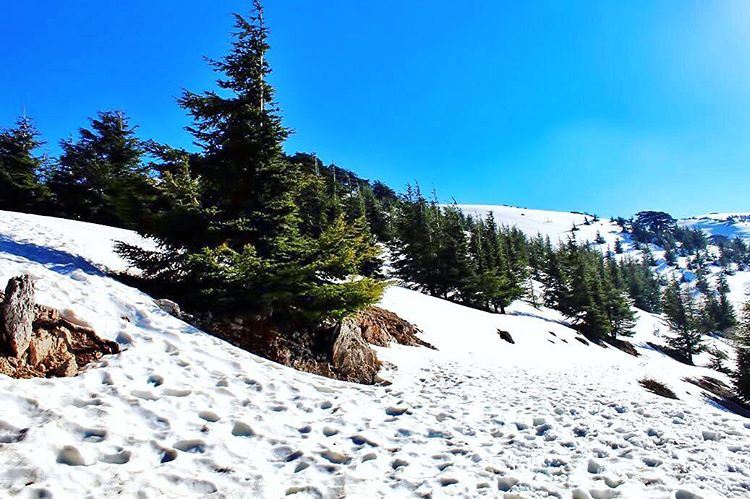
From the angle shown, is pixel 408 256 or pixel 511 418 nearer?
pixel 511 418

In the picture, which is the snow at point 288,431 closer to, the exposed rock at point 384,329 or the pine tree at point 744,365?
the exposed rock at point 384,329

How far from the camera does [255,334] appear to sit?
8.78 m

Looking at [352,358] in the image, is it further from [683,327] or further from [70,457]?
[683,327]

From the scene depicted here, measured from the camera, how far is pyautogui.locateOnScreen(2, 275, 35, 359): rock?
4.90 metres

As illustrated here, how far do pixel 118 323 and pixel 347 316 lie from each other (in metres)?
5.11

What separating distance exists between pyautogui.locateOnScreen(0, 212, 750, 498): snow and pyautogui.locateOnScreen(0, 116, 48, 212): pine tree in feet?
63.0

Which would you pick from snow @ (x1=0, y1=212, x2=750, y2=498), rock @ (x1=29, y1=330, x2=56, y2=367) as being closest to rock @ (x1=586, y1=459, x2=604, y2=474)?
snow @ (x1=0, y1=212, x2=750, y2=498)

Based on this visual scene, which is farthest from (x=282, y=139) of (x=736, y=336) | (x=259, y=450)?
(x=736, y=336)

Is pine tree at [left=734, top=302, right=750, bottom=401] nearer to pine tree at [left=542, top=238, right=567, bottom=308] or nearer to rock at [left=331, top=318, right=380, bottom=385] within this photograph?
pine tree at [left=542, top=238, right=567, bottom=308]

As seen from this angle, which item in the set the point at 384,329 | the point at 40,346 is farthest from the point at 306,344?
the point at 384,329

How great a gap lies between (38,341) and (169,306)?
291cm

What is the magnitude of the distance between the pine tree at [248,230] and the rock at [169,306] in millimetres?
546

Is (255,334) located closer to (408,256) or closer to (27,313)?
(27,313)

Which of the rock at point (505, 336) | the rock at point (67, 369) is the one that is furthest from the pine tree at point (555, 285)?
the rock at point (67, 369)
